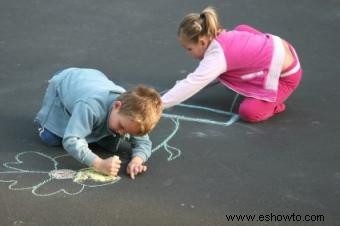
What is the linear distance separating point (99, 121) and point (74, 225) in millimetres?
533

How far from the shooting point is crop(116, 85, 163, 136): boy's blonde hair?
7.84 ft

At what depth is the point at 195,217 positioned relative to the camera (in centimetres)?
230

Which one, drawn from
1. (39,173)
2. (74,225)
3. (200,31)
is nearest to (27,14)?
(200,31)

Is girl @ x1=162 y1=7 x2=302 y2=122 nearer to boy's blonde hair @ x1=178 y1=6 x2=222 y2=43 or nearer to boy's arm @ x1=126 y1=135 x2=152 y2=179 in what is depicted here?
boy's blonde hair @ x1=178 y1=6 x2=222 y2=43

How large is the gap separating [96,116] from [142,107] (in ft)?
0.87

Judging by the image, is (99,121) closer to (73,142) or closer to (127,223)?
(73,142)

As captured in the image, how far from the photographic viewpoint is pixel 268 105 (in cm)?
324

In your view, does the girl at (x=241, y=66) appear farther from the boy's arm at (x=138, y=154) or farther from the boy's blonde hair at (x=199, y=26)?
the boy's arm at (x=138, y=154)

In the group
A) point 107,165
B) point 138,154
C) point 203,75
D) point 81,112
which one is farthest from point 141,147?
point 203,75

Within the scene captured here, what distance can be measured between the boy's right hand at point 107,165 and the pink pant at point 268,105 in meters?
0.94

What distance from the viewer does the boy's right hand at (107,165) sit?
252cm

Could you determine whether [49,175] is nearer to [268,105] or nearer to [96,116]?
[96,116]

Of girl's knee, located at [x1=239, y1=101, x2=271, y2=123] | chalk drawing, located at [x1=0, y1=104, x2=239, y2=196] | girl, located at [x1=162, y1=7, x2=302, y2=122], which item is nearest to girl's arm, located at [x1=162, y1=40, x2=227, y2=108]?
girl, located at [x1=162, y1=7, x2=302, y2=122]

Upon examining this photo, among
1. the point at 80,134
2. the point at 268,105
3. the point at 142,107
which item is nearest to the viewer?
the point at 142,107
